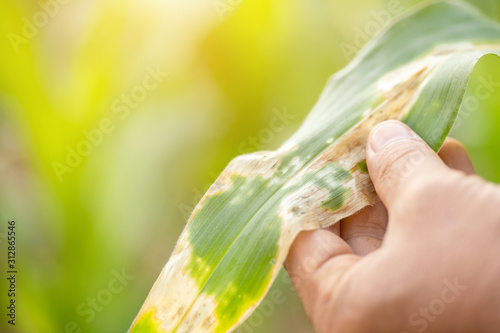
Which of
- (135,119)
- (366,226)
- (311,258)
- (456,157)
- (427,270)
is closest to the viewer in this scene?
(427,270)

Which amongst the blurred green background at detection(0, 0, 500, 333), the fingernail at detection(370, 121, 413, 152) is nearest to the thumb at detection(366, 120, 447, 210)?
the fingernail at detection(370, 121, 413, 152)

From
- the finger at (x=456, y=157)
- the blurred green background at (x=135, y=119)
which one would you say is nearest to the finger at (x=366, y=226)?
the finger at (x=456, y=157)

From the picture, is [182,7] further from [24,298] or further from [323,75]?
[24,298]

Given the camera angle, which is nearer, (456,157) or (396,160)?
(396,160)

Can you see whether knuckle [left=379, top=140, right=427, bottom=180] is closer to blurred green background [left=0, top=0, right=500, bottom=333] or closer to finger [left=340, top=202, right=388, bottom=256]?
finger [left=340, top=202, right=388, bottom=256]

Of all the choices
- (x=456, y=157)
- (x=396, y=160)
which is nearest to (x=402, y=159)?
(x=396, y=160)

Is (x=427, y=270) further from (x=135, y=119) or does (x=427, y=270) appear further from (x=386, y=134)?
(x=135, y=119)

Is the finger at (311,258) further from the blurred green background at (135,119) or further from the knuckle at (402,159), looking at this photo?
the blurred green background at (135,119)
